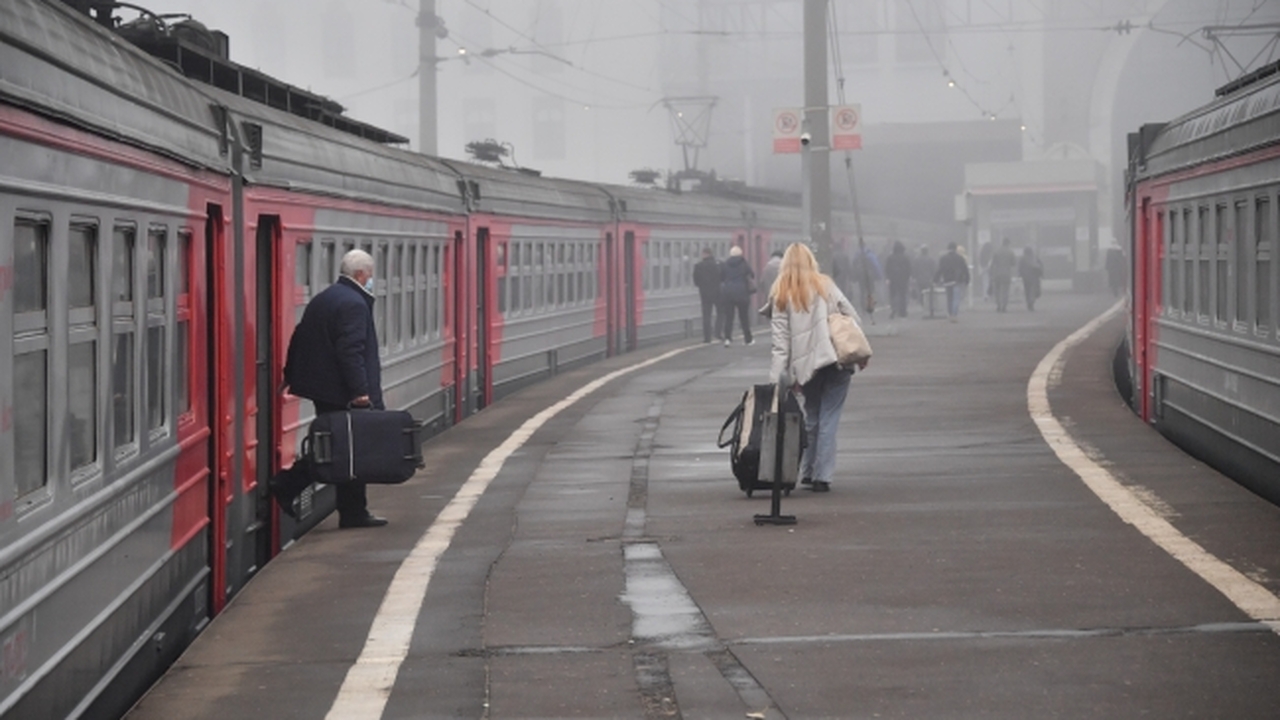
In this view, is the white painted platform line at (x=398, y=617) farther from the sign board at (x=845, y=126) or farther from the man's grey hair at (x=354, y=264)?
the sign board at (x=845, y=126)

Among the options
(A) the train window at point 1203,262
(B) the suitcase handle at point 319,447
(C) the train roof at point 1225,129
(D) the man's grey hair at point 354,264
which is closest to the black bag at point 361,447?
(B) the suitcase handle at point 319,447

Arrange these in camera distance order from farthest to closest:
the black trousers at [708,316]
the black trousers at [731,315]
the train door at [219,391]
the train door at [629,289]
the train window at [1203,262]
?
the black trousers at [708,316] → the black trousers at [731,315] → the train door at [629,289] → the train window at [1203,262] → the train door at [219,391]

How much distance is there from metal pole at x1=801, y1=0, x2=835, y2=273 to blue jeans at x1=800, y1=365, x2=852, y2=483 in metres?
17.6

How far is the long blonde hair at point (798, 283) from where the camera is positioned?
42.3ft

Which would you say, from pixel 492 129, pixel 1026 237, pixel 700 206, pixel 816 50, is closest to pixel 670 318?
pixel 700 206

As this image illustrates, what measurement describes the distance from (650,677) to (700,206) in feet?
98.7

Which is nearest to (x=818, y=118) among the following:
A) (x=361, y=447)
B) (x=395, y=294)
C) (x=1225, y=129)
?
(x=395, y=294)

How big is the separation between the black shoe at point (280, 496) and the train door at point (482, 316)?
975cm

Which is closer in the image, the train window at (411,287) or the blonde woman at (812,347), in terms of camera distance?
the blonde woman at (812,347)

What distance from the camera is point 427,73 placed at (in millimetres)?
37500

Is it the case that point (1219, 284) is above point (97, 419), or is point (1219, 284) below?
above

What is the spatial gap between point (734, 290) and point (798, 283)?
2013cm

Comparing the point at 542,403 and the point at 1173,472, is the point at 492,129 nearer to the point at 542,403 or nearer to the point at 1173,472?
the point at 542,403

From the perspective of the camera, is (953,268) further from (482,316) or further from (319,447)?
(319,447)
